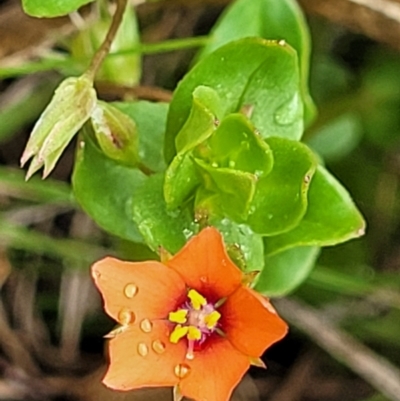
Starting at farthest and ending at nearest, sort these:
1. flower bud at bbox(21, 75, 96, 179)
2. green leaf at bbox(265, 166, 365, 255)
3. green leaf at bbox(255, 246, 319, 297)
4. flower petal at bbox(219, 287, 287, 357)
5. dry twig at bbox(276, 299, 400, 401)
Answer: dry twig at bbox(276, 299, 400, 401), green leaf at bbox(255, 246, 319, 297), green leaf at bbox(265, 166, 365, 255), flower bud at bbox(21, 75, 96, 179), flower petal at bbox(219, 287, 287, 357)

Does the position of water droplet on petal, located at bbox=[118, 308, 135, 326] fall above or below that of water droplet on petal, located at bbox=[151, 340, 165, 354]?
above

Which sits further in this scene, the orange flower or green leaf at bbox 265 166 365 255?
green leaf at bbox 265 166 365 255

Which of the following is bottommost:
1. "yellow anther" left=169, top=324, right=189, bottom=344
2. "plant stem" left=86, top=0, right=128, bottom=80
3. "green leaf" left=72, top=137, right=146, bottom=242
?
"green leaf" left=72, top=137, right=146, bottom=242

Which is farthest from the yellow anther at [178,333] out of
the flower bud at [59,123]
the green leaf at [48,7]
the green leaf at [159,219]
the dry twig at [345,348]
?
the dry twig at [345,348]

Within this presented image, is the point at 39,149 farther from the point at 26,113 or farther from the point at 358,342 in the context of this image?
the point at 358,342

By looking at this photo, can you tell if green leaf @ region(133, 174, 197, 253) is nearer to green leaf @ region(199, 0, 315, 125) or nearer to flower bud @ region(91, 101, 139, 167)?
flower bud @ region(91, 101, 139, 167)

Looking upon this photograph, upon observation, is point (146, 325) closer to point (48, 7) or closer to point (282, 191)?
point (282, 191)

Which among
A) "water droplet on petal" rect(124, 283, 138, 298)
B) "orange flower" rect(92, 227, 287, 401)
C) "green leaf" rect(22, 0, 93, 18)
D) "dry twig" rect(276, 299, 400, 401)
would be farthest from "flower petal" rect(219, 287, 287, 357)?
"dry twig" rect(276, 299, 400, 401)

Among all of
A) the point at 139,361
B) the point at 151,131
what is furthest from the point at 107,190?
the point at 139,361
